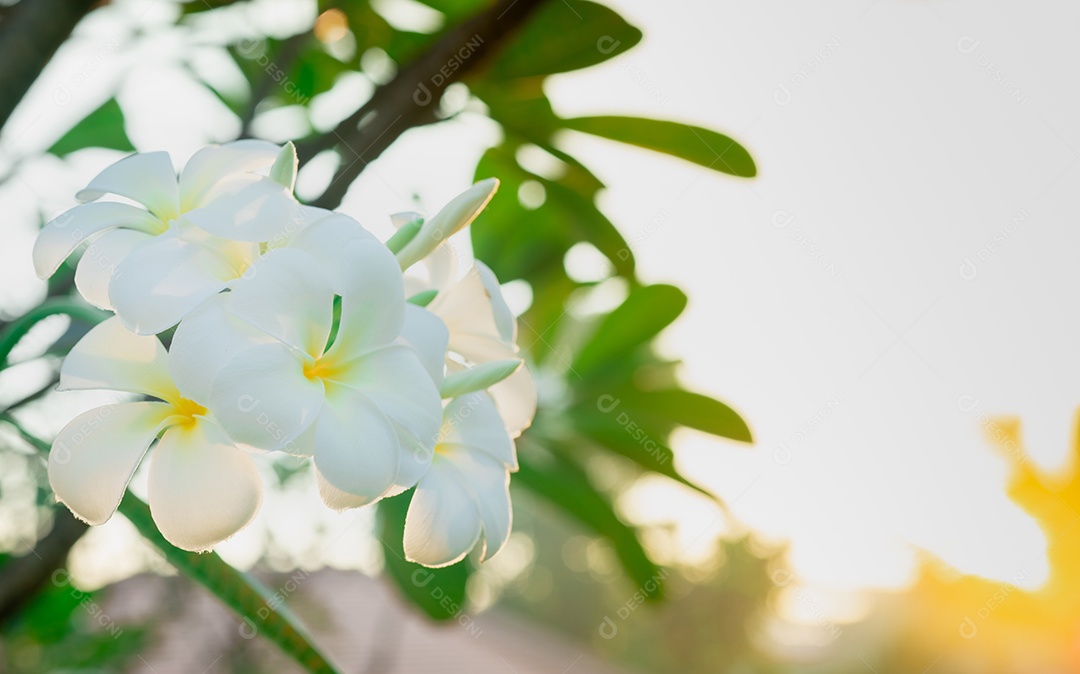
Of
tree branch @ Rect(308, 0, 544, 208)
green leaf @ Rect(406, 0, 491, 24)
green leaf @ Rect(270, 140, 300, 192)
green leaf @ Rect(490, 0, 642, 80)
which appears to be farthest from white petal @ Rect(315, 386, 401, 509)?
green leaf @ Rect(406, 0, 491, 24)

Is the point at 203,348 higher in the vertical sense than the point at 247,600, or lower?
higher

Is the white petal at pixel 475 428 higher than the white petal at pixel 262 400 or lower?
lower

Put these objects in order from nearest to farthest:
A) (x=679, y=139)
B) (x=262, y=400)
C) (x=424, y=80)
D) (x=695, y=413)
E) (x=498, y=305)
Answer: (x=262, y=400), (x=498, y=305), (x=424, y=80), (x=679, y=139), (x=695, y=413)

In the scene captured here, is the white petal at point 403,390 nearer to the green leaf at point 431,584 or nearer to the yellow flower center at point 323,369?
the yellow flower center at point 323,369

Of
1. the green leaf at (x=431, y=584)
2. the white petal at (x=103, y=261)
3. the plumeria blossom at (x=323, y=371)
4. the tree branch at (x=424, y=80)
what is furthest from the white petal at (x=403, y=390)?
the green leaf at (x=431, y=584)

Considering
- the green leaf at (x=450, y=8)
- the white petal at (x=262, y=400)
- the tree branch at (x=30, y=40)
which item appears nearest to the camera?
the white petal at (x=262, y=400)

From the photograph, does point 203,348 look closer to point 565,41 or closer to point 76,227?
point 76,227

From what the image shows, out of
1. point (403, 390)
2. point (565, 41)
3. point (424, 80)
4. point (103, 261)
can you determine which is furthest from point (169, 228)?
point (565, 41)

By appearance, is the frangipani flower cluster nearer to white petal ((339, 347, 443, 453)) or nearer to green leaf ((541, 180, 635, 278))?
white petal ((339, 347, 443, 453))
